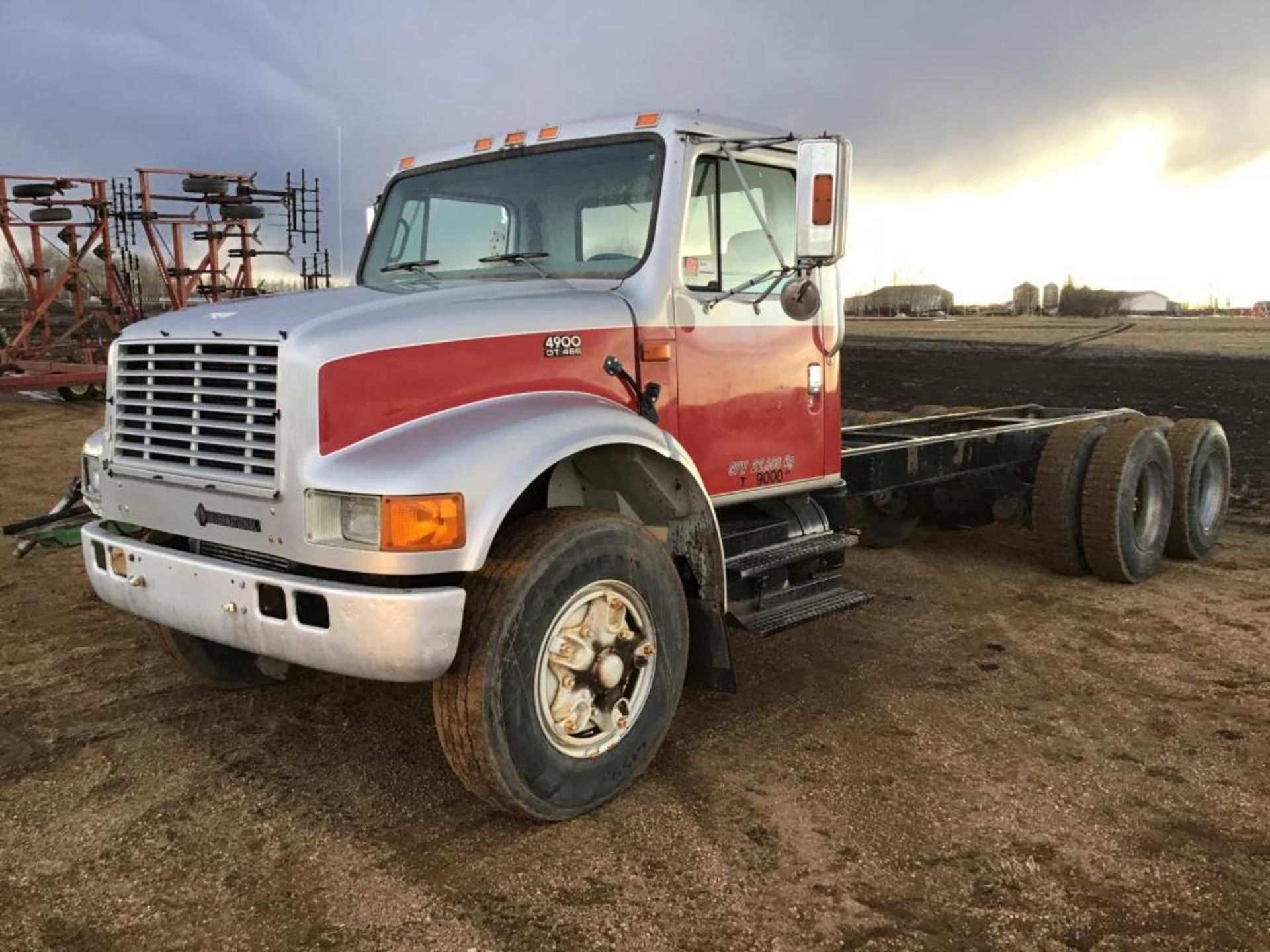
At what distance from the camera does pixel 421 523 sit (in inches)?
118

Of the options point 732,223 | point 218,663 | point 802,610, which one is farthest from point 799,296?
point 218,663

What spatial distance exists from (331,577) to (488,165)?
217 centimetres

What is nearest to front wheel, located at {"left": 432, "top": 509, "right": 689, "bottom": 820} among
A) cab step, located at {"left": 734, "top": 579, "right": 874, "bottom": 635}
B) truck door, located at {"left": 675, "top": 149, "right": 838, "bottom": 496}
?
cab step, located at {"left": 734, "top": 579, "right": 874, "bottom": 635}

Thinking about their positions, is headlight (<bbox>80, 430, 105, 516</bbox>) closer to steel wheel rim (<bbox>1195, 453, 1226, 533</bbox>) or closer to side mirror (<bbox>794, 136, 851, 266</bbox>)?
side mirror (<bbox>794, 136, 851, 266</bbox>)

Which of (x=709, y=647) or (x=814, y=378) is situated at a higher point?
(x=814, y=378)

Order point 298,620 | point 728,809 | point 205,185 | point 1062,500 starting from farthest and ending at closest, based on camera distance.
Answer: point 205,185
point 1062,500
point 728,809
point 298,620

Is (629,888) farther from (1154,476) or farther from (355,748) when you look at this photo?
(1154,476)

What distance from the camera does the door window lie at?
4.21 m

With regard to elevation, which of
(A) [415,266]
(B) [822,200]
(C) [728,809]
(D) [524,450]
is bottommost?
(C) [728,809]

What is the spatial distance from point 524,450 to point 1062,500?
5033mm

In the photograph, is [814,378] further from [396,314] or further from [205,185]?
[205,185]

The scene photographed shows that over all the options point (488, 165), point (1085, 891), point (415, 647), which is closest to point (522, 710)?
point (415, 647)

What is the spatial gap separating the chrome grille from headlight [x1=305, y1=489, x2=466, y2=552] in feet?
0.70

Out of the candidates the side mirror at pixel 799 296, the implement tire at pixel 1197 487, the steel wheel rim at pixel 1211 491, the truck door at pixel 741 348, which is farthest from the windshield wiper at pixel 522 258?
the steel wheel rim at pixel 1211 491
